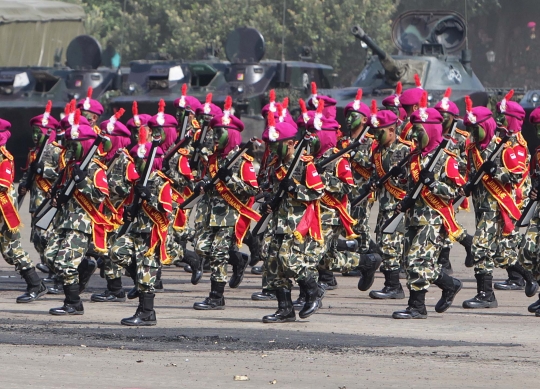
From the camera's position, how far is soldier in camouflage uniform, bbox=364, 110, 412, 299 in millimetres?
Answer: 12594

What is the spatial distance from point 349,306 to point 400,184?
51.1 inches

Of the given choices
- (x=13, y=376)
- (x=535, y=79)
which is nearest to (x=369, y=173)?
(x=13, y=376)

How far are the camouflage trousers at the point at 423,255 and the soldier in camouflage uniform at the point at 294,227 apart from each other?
2.42 feet

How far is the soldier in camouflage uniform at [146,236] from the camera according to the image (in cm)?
1088

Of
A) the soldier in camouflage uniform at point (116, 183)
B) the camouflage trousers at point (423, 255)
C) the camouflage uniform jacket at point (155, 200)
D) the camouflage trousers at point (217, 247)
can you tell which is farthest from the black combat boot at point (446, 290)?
the soldier in camouflage uniform at point (116, 183)

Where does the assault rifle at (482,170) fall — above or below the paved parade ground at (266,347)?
above

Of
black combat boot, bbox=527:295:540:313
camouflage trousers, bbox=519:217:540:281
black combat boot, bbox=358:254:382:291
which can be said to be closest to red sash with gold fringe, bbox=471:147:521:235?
camouflage trousers, bbox=519:217:540:281

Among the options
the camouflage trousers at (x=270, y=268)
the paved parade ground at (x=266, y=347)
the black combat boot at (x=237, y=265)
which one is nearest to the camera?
the paved parade ground at (x=266, y=347)

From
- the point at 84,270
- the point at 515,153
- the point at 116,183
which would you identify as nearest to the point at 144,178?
the point at 116,183

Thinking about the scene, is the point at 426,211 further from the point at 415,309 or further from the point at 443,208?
the point at 415,309

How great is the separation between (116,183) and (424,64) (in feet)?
39.5

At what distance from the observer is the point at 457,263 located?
52.3ft

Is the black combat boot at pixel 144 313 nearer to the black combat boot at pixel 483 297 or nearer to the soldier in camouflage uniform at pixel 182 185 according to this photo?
the soldier in camouflage uniform at pixel 182 185

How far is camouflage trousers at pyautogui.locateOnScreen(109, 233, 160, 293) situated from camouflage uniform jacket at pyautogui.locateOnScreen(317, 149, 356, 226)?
1.57 meters
